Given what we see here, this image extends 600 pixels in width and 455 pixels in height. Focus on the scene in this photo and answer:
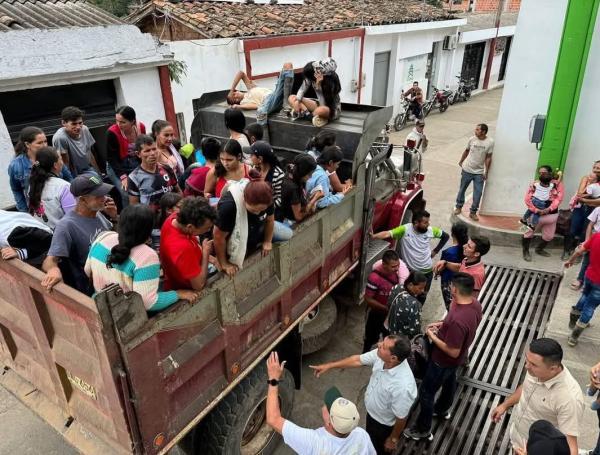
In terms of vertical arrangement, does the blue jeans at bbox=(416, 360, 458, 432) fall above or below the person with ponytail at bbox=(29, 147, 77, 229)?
below

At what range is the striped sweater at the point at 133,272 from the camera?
6.86 feet

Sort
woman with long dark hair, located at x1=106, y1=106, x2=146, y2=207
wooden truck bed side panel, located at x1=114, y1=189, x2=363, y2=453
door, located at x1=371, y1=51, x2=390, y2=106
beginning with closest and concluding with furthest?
wooden truck bed side panel, located at x1=114, y1=189, x2=363, y2=453 < woman with long dark hair, located at x1=106, y1=106, x2=146, y2=207 < door, located at x1=371, y1=51, x2=390, y2=106

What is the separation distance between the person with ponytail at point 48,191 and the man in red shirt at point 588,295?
4.44 meters

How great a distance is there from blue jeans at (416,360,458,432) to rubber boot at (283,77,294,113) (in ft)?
9.15

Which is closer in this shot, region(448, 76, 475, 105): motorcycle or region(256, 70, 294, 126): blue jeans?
region(256, 70, 294, 126): blue jeans

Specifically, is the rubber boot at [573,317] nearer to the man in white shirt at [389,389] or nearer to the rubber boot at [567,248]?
the rubber boot at [567,248]

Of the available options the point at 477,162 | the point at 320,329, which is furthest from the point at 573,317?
the point at 477,162

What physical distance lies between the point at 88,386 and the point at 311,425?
2052 millimetres

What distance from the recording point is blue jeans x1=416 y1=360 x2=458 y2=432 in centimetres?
338

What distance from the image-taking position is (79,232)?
253 cm

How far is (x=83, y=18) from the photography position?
22.3 ft

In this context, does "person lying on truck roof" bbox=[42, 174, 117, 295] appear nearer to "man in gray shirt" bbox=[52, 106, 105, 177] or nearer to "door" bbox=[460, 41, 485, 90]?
"man in gray shirt" bbox=[52, 106, 105, 177]

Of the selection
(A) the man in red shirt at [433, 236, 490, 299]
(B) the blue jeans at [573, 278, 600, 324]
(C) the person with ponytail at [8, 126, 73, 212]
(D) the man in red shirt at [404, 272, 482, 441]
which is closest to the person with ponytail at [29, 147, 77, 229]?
(C) the person with ponytail at [8, 126, 73, 212]

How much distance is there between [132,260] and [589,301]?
14.0ft
